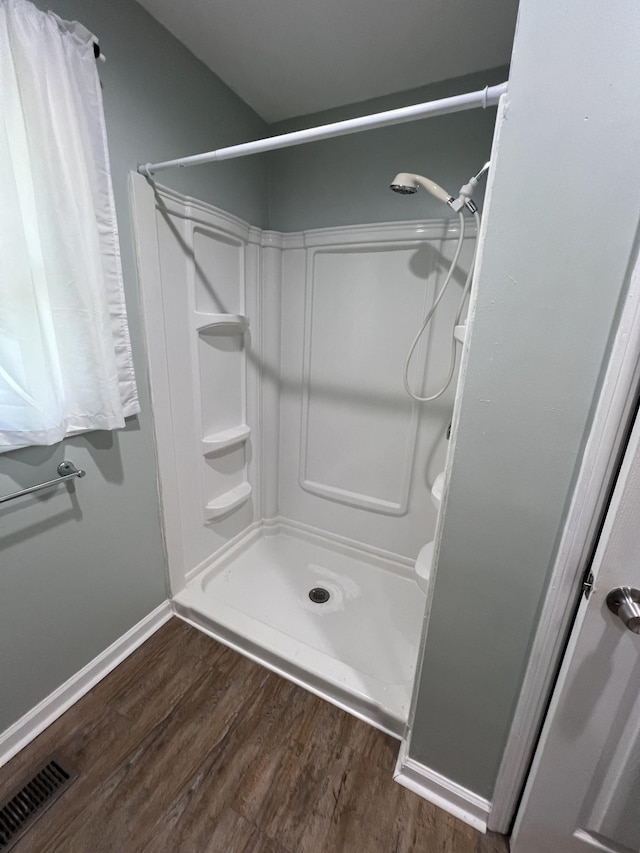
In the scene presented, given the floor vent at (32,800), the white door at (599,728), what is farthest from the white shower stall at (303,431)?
the floor vent at (32,800)

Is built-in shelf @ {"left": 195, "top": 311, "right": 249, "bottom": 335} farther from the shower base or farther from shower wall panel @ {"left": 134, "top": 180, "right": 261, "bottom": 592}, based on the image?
the shower base

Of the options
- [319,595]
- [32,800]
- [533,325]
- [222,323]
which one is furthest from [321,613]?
[533,325]

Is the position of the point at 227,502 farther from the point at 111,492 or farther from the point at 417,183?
the point at 417,183

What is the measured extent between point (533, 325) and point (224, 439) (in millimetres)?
1522

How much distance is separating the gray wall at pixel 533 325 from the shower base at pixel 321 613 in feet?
1.71

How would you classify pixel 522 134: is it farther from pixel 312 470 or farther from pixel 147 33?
pixel 312 470

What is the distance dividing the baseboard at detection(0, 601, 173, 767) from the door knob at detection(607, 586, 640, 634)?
1.76 m

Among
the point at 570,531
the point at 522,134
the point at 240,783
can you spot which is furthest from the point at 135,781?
the point at 522,134

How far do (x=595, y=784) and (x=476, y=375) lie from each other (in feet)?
3.38

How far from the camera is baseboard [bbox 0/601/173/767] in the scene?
1.18m

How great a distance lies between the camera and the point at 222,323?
5.65 ft

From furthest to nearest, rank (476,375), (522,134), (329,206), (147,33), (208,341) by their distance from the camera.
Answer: (329,206)
(208,341)
(147,33)
(476,375)
(522,134)

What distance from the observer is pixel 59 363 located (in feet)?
3.60

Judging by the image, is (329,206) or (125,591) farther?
(329,206)
